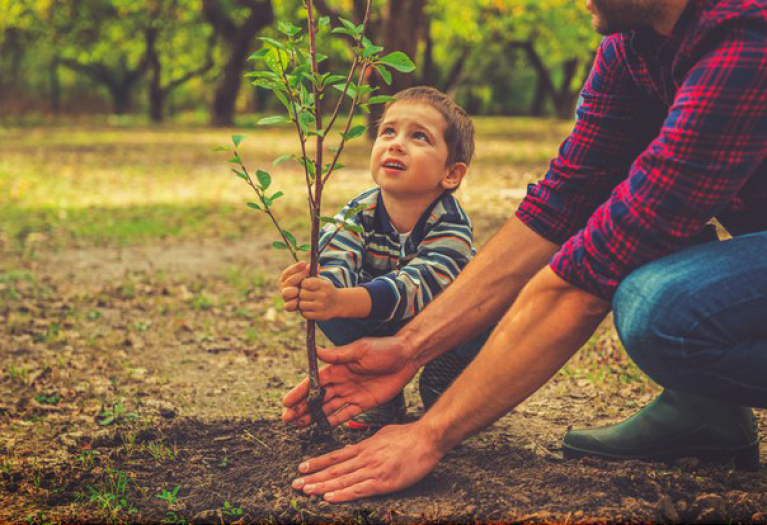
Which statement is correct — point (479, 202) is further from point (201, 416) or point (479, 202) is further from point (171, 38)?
point (171, 38)

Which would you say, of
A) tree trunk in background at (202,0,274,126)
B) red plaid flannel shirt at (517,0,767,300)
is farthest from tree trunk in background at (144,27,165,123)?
red plaid flannel shirt at (517,0,767,300)

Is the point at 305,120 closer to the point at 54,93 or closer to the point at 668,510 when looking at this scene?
the point at 668,510

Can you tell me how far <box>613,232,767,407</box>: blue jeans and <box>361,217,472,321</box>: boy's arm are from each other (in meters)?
0.72

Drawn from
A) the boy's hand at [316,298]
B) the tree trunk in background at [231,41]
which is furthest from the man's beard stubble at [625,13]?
the tree trunk in background at [231,41]

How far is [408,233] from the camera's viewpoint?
2.91 meters

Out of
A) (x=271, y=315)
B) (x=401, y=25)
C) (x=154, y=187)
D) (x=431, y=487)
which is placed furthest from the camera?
(x=401, y=25)

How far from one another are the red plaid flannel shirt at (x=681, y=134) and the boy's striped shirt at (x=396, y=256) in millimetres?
611

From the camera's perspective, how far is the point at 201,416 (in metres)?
3.09

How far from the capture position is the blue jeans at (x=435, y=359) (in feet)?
9.13

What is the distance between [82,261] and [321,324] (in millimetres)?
3911

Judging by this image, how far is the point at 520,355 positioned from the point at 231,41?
2476 cm

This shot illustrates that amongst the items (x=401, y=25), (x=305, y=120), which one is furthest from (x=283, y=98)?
(x=401, y=25)

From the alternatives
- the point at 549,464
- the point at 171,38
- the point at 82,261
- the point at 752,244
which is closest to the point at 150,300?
the point at 82,261

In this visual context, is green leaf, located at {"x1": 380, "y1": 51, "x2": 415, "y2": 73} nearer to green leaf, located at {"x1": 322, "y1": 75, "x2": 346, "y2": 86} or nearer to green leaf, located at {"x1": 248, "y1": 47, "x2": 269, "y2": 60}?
green leaf, located at {"x1": 322, "y1": 75, "x2": 346, "y2": 86}
